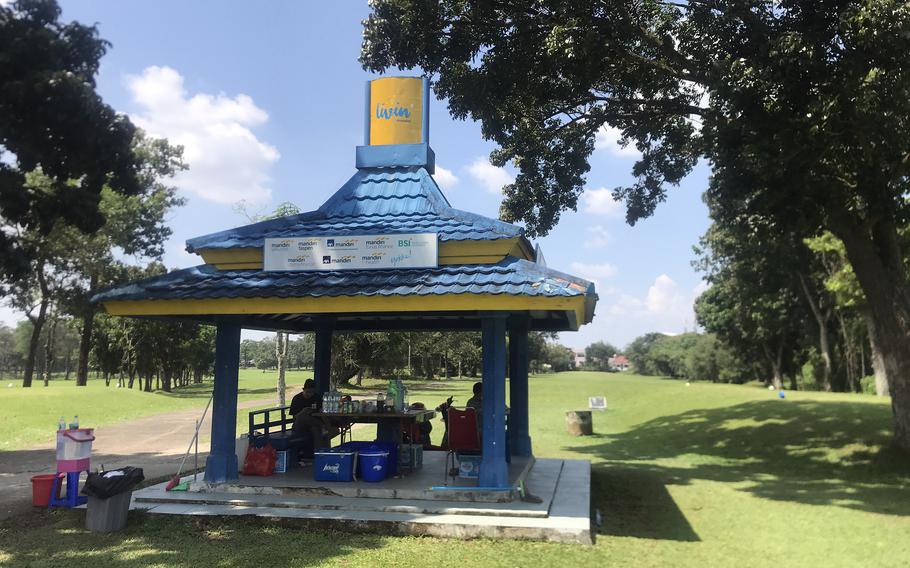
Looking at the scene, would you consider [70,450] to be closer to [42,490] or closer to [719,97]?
[42,490]

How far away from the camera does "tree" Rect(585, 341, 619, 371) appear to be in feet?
602

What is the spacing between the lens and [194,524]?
7.25 metres

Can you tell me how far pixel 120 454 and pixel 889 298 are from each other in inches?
725

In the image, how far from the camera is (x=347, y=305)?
7.39 m

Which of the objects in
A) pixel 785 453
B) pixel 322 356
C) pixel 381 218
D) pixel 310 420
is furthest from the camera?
pixel 785 453

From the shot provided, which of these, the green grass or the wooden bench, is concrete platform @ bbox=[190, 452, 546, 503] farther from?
the green grass

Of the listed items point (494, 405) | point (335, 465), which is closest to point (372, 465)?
point (335, 465)

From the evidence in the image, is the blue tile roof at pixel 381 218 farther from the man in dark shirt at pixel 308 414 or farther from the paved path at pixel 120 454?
the paved path at pixel 120 454

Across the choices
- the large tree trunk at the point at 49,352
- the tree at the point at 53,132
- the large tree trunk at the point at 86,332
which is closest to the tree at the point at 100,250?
the large tree trunk at the point at 86,332

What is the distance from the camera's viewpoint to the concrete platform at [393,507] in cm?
683

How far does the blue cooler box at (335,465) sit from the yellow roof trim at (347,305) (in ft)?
7.25

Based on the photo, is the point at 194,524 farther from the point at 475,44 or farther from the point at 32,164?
the point at 475,44

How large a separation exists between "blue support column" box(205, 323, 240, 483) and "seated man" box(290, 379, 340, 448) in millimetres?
1444

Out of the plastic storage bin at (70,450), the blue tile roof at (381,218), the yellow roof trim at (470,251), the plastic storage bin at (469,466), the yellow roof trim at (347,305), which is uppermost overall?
the blue tile roof at (381,218)
